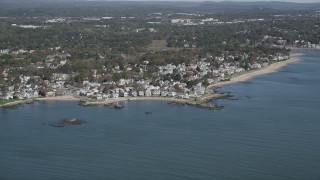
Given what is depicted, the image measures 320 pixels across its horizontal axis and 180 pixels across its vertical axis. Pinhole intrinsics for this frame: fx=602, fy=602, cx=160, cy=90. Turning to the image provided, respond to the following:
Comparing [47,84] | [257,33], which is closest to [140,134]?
[47,84]

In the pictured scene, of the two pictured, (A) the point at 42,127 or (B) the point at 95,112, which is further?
(B) the point at 95,112

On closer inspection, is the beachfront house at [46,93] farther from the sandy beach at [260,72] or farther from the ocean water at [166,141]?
the sandy beach at [260,72]

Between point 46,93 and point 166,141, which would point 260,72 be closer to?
point 46,93

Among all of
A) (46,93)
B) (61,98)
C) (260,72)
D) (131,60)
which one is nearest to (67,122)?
(61,98)

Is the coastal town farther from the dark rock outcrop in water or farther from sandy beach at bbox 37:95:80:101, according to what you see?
the dark rock outcrop in water

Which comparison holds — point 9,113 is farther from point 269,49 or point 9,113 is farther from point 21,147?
point 269,49

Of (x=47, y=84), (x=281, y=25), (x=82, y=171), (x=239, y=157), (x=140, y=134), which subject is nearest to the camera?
(x=82, y=171)

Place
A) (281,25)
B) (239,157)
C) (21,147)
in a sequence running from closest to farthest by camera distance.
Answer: (239,157)
(21,147)
(281,25)

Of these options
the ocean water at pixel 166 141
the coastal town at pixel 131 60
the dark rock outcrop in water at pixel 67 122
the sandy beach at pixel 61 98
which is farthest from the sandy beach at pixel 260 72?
the dark rock outcrop in water at pixel 67 122
